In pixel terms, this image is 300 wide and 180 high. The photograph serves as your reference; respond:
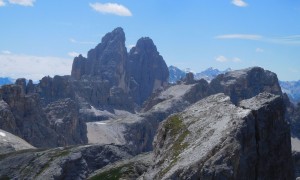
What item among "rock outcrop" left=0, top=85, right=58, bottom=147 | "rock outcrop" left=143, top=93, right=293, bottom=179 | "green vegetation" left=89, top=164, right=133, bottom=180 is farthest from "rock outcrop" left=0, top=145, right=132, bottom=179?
"rock outcrop" left=0, top=85, right=58, bottom=147

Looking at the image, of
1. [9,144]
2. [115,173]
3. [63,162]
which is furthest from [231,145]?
[9,144]

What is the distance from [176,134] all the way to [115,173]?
378 inches

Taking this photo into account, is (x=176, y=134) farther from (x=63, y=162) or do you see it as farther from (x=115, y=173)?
(x=63, y=162)

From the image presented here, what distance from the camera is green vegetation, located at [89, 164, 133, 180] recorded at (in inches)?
1504

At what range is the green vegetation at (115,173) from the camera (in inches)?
1504

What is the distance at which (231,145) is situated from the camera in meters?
25.7

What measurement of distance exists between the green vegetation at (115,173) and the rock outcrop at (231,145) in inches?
263

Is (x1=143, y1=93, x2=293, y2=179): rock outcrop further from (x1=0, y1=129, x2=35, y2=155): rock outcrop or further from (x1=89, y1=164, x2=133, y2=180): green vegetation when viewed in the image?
(x1=0, y1=129, x2=35, y2=155): rock outcrop

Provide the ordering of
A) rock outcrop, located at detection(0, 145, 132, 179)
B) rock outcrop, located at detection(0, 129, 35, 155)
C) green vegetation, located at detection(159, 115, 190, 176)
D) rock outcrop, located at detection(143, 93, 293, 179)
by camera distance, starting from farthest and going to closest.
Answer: rock outcrop, located at detection(0, 129, 35, 155) < rock outcrop, located at detection(0, 145, 132, 179) < green vegetation, located at detection(159, 115, 190, 176) < rock outcrop, located at detection(143, 93, 293, 179)

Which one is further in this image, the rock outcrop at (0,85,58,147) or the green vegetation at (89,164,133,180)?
the rock outcrop at (0,85,58,147)

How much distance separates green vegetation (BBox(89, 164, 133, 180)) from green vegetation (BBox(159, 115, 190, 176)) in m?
6.89

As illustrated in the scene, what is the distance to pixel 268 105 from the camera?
2839cm

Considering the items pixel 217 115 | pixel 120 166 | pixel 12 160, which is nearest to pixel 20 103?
pixel 12 160

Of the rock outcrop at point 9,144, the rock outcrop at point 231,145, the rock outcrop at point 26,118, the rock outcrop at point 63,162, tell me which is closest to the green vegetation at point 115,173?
the rock outcrop at point 231,145
